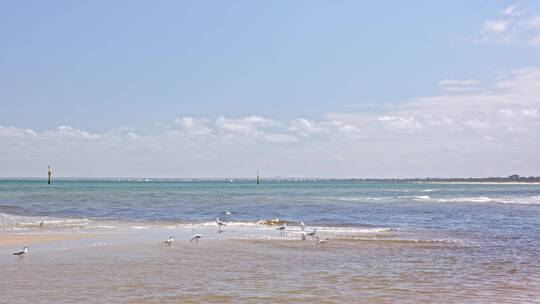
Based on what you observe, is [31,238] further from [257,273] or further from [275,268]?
[257,273]

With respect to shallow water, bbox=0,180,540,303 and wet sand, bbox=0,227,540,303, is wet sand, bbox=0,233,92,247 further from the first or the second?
shallow water, bbox=0,180,540,303

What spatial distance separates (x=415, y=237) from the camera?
2545 cm

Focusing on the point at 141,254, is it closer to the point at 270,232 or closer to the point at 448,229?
the point at 270,232

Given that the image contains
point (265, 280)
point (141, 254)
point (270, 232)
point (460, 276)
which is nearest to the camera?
point (265, 280)

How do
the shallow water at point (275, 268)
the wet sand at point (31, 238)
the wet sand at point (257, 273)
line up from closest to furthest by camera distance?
the wet sand at point (257, 273), the shallow water at point (275, 268), the wet sand at point (31, 238)

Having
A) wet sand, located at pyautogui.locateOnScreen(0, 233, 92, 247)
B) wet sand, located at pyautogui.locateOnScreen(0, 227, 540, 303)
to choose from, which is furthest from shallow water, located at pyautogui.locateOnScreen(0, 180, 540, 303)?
wet sand, located at pyautogui.locateOnScreen(0, 233, 92, 247)

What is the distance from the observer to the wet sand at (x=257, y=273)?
39.4ft

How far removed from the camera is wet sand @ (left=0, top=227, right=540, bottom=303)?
1202 centimetres

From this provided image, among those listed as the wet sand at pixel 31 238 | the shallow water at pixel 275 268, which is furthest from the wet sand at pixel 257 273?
the wet sand at pixel 31 238

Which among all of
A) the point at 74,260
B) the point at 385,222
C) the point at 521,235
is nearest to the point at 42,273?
the point at 74,260

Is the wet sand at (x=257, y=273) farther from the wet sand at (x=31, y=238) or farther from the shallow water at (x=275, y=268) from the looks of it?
the wet sand at (x=31, y=238)

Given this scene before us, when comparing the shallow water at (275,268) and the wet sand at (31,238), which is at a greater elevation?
the wet sand at (31,238)

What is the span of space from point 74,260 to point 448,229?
1895 centimetres

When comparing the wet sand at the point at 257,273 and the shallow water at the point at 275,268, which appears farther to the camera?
the shallow water at the point at 275,268
